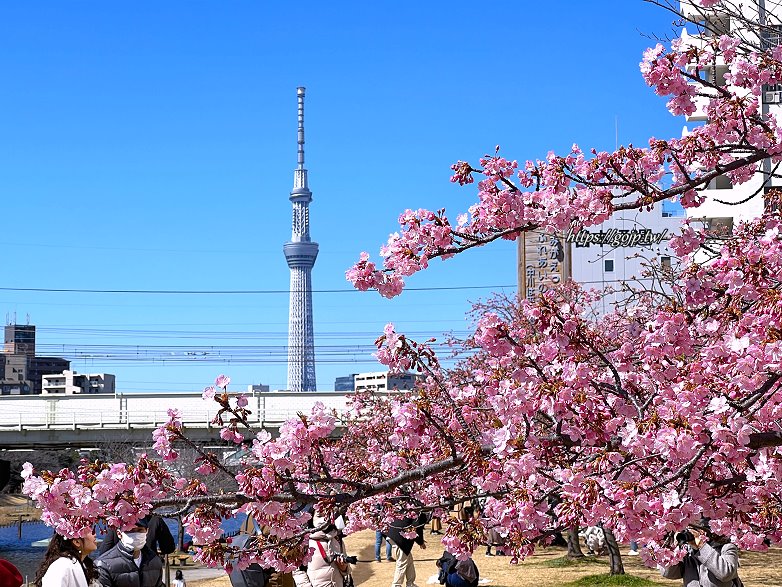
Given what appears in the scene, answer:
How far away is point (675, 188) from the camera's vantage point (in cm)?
Result: 635

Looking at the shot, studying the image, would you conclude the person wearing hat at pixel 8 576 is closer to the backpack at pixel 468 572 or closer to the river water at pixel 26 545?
the backpack at pixel 468 572

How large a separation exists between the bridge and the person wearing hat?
42.7 metres

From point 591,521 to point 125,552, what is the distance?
464 centimetres

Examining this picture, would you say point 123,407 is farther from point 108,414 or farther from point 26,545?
point 26,545

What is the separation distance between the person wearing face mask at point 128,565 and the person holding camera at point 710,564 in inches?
167

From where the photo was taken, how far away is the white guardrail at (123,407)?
4988cm

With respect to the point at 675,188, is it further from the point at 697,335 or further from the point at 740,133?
the point at 697,335

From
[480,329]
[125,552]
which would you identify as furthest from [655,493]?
[125,552]

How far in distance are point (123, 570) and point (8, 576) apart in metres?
3.19

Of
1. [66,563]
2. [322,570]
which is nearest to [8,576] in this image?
[66,563]

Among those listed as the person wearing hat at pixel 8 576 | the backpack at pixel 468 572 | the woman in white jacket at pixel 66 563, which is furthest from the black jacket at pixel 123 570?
the backpack at pixel 468 572

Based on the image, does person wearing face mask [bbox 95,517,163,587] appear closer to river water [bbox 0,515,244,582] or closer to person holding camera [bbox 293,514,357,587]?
person holding camera [bbox 293,514,357,587]

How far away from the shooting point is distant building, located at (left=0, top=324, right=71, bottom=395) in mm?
150625

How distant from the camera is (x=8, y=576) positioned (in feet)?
19.1
